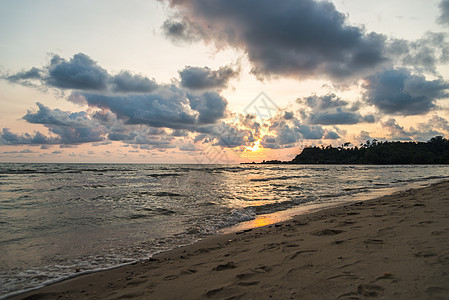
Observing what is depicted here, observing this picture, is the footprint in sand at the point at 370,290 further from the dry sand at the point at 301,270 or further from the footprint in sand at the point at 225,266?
the footprint in sand at the point at 225,266

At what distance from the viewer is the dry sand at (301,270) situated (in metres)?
3.06

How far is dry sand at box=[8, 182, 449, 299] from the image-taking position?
3061mm

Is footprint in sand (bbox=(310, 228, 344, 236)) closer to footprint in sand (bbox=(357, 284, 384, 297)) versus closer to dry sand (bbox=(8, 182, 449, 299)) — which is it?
dry sand (bbox=(8, 182, 449, 299))

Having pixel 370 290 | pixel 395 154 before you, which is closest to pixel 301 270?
pixel 370 290

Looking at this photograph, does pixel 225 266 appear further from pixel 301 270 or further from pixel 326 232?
pixel 326 232

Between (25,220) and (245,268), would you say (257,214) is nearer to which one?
(245,268)

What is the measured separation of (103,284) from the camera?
4.54 metres

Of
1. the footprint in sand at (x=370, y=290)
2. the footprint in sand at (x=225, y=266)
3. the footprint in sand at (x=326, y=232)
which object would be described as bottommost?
the footprint in sand at (x=225, y=266)

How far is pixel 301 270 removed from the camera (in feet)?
12.5

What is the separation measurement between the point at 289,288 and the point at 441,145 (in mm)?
211310

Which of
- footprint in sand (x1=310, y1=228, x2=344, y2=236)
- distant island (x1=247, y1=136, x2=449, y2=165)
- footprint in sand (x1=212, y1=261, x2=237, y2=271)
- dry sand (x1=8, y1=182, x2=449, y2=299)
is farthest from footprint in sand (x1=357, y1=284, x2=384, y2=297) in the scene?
distant island (x1=247, y1=136, x2=449, y2=165)

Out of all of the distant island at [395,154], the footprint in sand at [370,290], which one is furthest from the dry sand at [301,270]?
the distant island at [395,154]

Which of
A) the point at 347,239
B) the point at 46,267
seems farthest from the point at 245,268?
the point at 46,267

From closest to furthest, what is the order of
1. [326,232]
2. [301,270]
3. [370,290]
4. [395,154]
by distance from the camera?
[370,290], [301,270], [326,232], [395,154]
